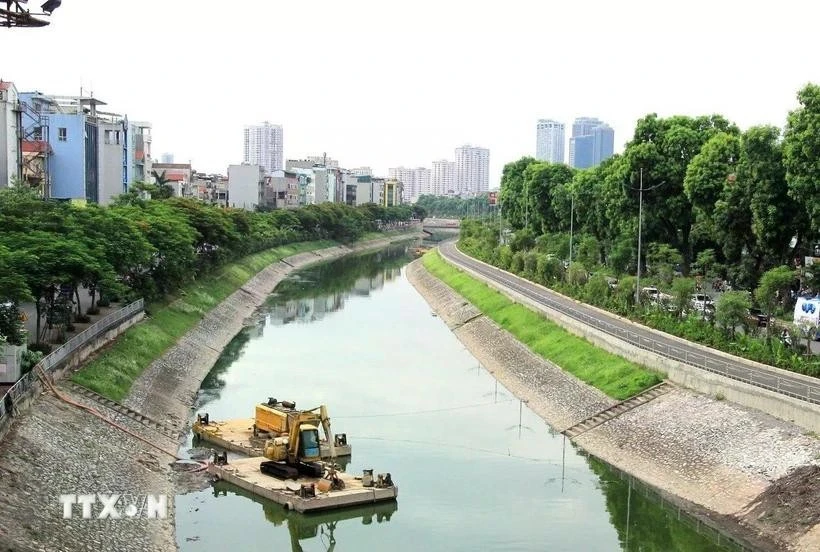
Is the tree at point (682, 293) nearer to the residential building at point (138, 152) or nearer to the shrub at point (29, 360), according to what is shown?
the shrub at point (29, 360)

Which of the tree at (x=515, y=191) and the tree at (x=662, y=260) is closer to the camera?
the tree at (x=662, y=260)

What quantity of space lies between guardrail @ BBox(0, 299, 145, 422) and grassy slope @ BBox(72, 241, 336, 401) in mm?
813

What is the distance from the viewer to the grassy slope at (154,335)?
123 feet

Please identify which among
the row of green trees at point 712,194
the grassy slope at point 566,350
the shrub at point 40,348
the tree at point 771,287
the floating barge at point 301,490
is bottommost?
the floating barge at point 301,490

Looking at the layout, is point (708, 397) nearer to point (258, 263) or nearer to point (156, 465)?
point (156, 465)

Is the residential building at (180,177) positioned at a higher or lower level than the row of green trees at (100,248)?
higher

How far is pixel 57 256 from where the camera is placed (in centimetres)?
3812

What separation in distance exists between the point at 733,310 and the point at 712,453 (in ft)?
39.7

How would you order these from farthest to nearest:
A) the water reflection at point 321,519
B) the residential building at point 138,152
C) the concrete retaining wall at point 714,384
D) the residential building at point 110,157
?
the residential building at point 138,152 < the residential building at point 110,157 < the concrete retaining wall at point 714,384 < the water reflection at point 321,519

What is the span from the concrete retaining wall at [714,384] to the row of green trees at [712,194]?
9342mm

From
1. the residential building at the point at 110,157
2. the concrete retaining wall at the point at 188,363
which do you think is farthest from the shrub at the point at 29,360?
the residential building at the point at 110,157

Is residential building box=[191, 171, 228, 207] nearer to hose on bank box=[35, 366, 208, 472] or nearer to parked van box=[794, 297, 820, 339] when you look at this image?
parked van box=[794, 297, 820, 339]

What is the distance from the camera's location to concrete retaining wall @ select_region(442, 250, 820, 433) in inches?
1192

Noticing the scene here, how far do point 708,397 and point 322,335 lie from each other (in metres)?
33.1
